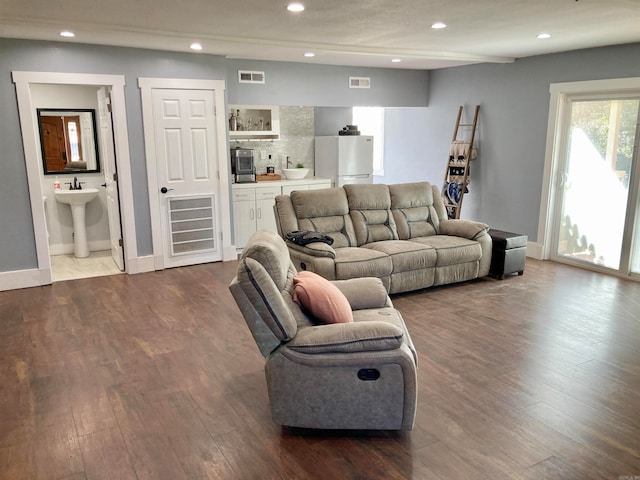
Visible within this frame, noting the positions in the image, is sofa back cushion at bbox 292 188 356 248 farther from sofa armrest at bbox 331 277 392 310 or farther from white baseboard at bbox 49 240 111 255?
white baseboard at bbox 49 240 111 255

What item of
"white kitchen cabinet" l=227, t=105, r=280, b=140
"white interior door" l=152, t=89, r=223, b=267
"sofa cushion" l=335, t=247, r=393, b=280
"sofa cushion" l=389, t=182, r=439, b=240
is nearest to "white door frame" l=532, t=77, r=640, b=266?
"sofa cushion" l=389, t=182, r=439, b=240

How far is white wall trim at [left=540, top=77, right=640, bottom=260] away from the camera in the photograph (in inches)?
222

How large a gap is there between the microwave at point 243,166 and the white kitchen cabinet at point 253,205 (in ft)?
0.56

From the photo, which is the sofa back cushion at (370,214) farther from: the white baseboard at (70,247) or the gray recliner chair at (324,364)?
the white baseboard at (70,247)

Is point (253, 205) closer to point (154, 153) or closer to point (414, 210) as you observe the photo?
point (154, 153)

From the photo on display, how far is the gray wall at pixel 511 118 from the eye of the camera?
5.70 metres

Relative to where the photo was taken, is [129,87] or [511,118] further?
[511,118]

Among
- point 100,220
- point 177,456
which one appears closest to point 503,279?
point 177,456

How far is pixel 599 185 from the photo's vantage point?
5652mm

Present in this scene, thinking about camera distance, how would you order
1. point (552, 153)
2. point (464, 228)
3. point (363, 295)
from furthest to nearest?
1. point (552, 153)
2. point (464, 228)
3. point (363, 295)

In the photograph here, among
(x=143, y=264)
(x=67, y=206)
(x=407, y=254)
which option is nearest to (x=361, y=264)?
(x=407, y=254)

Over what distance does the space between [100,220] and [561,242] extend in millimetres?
6058

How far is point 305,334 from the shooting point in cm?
249

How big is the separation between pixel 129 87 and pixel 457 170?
4.48 meters
